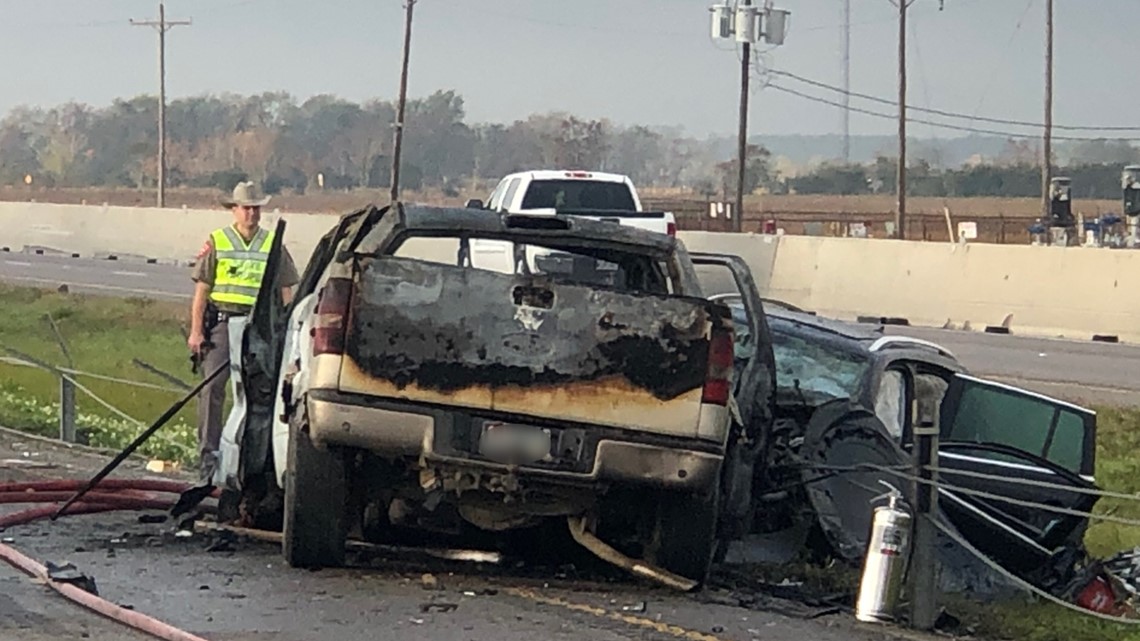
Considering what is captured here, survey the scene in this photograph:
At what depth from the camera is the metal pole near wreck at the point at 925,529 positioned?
25.7ft

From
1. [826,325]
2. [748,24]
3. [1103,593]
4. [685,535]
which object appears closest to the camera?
[685,535]

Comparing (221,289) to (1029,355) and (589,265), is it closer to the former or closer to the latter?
(589,265)

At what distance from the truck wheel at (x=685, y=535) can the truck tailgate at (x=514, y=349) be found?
1.57 feet

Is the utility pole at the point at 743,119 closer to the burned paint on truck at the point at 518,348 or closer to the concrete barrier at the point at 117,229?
the concrete barrier at the point at 117,229

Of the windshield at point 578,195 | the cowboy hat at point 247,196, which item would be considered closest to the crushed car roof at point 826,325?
the cowboy hat at point 247,196

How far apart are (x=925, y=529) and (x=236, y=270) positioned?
5.08m

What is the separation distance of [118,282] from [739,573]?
99.1 ft

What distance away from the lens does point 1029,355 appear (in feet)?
79.9

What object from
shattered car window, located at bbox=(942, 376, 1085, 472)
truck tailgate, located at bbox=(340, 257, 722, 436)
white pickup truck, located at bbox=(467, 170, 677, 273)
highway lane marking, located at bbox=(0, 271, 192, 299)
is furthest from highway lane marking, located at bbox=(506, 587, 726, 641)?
highway lane marking, located at bbox=(0, 271, 192, 299)

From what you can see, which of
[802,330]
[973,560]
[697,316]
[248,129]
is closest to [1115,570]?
[973,560]

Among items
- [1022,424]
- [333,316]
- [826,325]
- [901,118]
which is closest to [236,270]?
[826,325]

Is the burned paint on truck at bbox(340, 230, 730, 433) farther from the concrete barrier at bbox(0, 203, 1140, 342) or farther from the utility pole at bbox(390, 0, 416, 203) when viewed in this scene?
the utility pole at bbox(390, 0, 416, 203)

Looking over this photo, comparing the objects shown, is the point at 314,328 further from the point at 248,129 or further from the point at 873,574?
the point at 248,129

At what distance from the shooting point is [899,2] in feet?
186
